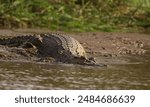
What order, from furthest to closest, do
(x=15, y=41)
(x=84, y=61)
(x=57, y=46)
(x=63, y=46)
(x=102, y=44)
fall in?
(x=102, y=44) < (x=15, y=41) < (x=57, y=46) < (x=63, y=46) < (x=84, y=61)

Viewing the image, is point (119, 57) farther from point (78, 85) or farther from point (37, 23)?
point (37, 23)

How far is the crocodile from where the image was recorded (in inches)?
504

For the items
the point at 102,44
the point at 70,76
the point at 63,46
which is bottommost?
the point at 102,44

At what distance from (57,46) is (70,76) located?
1.95m

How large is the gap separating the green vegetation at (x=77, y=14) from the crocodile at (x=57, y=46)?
414cm

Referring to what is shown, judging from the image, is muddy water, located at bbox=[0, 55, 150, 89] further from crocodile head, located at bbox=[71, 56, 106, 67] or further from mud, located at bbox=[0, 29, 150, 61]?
mud, located at bbox=[0, 29, 150, 61]

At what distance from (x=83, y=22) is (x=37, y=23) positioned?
1645mm

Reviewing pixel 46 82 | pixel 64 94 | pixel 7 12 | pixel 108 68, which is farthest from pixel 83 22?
pixel 64 94

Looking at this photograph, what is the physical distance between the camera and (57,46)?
13.6m

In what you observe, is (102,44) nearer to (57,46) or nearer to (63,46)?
(57,46)

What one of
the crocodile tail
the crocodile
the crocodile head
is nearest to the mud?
the crocodile

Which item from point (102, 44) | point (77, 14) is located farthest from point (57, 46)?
point (77, 14)

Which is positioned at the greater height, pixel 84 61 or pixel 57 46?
pixel 57 46

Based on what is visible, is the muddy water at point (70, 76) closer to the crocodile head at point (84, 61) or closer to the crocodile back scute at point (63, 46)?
the crocodile head at point (84, 61)
